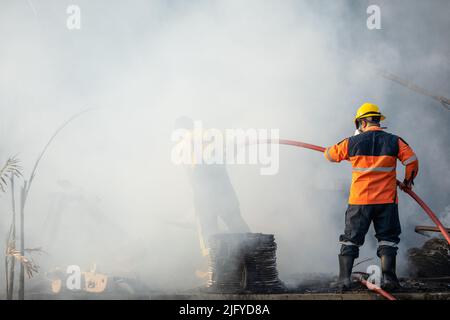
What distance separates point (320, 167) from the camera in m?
10.1

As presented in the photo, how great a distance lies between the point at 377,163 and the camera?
574 centimetres

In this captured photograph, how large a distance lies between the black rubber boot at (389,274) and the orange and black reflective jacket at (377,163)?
60 cm

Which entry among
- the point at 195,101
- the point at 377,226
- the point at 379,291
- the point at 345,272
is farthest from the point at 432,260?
the point at 195,101

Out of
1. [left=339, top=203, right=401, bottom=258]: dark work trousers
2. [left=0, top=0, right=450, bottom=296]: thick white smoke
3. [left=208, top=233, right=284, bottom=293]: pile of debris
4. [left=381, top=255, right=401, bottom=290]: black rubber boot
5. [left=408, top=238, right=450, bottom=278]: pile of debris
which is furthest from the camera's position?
[left=0, top=0, right=450, bottom=296]: thick white smoke

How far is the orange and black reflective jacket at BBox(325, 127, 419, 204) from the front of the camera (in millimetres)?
5734

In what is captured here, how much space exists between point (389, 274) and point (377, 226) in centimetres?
52

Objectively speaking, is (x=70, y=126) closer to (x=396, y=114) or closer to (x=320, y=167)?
(x=320, y=167)

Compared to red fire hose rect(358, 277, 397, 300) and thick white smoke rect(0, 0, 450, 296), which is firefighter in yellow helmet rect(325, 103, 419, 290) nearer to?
red fire hose rect(358, 277, 397, 300)

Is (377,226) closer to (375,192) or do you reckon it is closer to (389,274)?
(375,192)

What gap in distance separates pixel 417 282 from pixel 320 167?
4.02 m

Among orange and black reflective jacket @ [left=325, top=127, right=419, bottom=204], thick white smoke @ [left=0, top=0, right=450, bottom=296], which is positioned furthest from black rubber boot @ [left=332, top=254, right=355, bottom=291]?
thick white smoke @ [left=0, top=0, right=450, bottom=296]

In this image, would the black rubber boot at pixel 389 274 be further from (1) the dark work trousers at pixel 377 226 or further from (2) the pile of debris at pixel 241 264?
(2) the pile of debris at pixel 241 264

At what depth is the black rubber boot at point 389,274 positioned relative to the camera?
5.50 m
